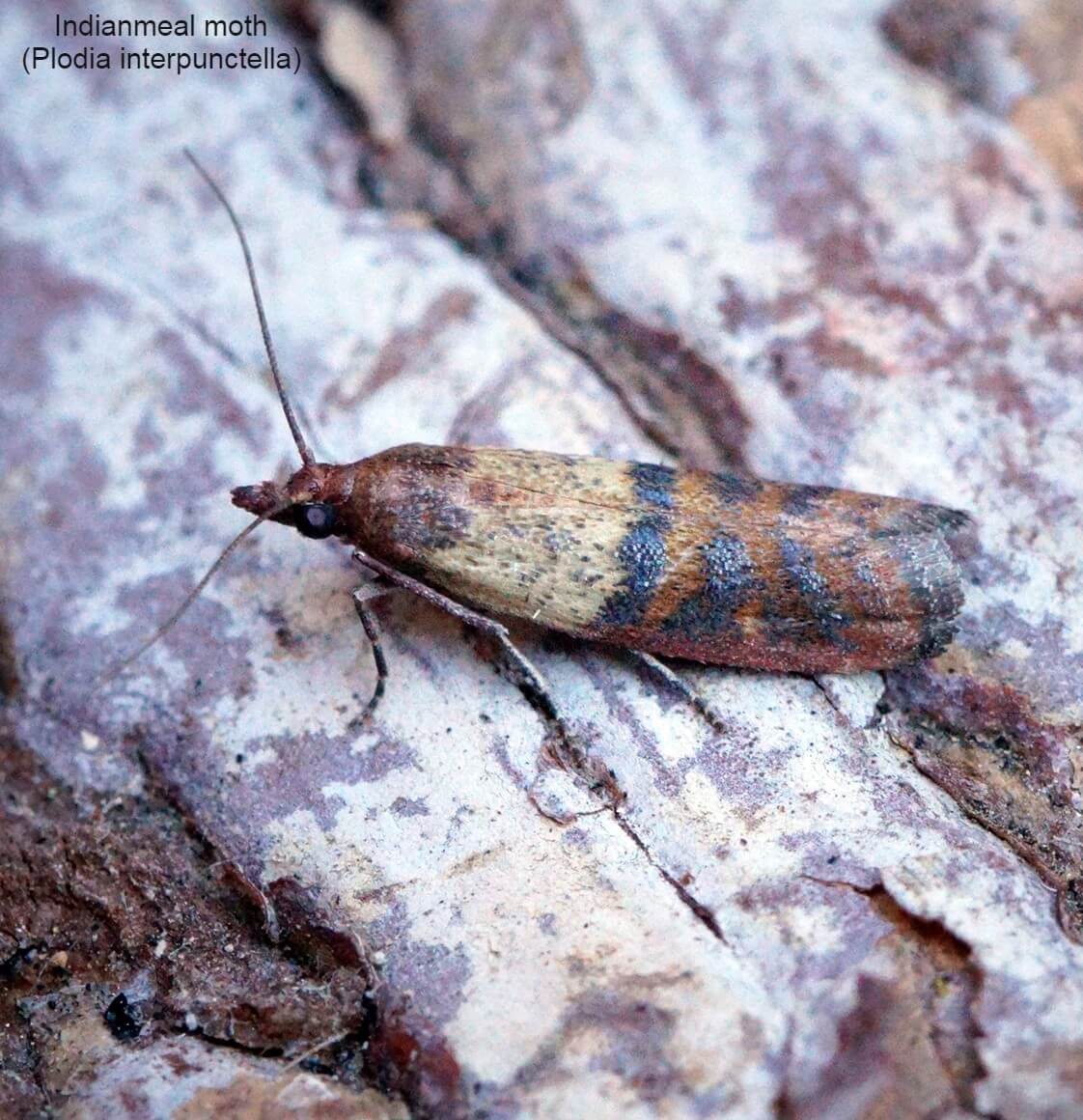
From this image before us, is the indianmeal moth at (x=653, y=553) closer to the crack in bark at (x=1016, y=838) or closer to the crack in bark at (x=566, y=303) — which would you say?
the crack in bark at (x=1016, y=838)

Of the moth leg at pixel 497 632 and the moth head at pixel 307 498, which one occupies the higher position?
the moth head at pixel 307 498

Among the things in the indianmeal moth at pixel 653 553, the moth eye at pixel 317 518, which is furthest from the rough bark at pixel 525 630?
the moth eye at pixel 317 518

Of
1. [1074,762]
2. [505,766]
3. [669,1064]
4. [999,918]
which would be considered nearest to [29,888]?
[505,766]

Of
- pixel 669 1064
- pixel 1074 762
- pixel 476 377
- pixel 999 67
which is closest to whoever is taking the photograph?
pixel 669 1064

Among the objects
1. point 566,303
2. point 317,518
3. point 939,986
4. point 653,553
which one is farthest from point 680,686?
point 566,303

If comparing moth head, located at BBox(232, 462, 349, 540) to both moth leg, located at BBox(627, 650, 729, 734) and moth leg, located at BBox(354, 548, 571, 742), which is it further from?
moth leg, located at BBox(627, 650, 729, 734)

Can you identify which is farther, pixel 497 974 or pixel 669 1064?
pixel 497 974

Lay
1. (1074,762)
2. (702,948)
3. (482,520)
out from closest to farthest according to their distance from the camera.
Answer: (702,948) < (1074,762) < (482,520)

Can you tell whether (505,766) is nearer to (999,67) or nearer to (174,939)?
(174,939)
